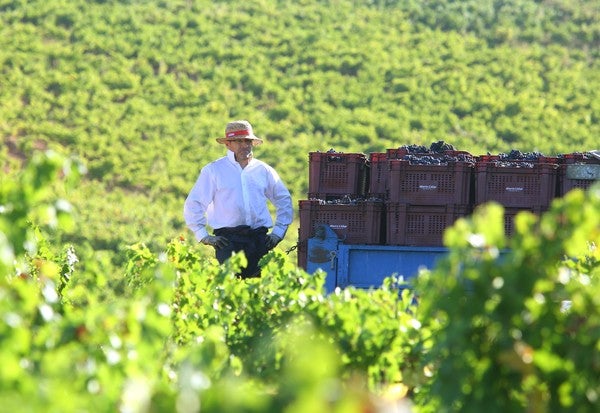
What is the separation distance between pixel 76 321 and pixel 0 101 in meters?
28.7

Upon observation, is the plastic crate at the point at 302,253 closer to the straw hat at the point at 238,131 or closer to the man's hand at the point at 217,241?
the man's hand at the point at 217,241

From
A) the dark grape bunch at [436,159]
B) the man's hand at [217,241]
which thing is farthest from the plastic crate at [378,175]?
the man's hand at [217,241]

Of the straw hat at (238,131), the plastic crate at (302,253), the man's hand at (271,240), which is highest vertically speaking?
the straw hat at (238,131)

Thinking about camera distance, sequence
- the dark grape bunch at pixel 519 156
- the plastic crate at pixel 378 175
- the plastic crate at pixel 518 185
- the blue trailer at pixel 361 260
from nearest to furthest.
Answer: the blue trailer at pixel 361 260, the plastic crate at pixel 518 185, the dark grape bunch at pixel 519 156, the plastic crate at pixel 378 175

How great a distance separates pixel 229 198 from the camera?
10.5 m

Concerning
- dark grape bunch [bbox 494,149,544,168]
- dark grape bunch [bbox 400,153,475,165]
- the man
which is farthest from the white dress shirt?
dark grape bunch [bbox 494,149,544,168]

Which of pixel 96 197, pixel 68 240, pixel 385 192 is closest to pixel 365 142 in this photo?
pixel 96 197

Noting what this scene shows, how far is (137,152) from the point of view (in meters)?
30.7

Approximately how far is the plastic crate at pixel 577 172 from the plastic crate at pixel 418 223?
0.80 m

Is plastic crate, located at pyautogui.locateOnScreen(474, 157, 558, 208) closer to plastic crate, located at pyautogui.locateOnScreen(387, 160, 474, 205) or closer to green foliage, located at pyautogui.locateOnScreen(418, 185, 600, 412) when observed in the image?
plastic crate, located at pyautogui.locateOnScreen(387, 160, 474, 205)

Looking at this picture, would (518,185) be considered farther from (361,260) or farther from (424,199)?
(361,260)

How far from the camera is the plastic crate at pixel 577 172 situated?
35.4 ft

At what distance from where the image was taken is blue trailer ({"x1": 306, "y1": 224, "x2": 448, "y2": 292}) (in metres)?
10.2

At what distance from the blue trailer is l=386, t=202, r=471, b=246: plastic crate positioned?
0.66ft
